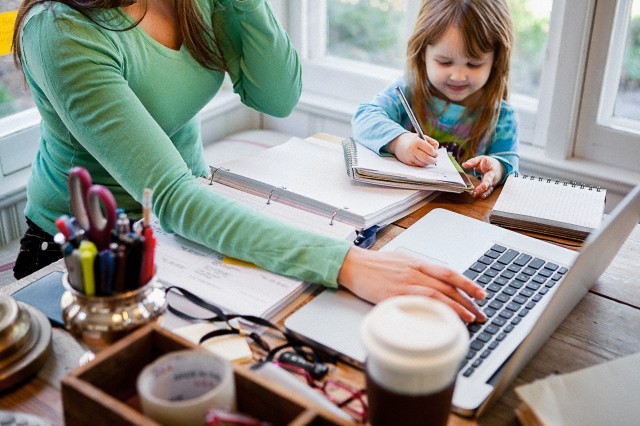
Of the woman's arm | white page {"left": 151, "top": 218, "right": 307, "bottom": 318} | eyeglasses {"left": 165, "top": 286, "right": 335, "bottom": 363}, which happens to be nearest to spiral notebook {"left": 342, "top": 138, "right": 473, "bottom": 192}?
the woman's arm

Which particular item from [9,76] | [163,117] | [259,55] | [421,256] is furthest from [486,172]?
[9,76]

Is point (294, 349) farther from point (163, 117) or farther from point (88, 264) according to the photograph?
point (163, 117)

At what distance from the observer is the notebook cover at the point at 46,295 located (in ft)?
2.94

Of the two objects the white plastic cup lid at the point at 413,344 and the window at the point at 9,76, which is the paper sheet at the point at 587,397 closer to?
the white plastic cup lid at the point at 413,344

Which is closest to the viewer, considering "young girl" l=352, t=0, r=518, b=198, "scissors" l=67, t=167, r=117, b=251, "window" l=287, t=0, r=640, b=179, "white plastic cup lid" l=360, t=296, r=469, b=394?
"white plastic cup lid" l=360, t=296, r=469, b=394

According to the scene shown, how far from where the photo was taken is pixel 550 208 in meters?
1.22

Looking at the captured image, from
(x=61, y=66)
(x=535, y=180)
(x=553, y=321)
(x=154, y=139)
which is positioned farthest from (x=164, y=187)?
(x=535, y=180)

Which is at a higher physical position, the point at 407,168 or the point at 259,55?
the point at 259,55

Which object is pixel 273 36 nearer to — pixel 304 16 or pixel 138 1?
pixel 138 1

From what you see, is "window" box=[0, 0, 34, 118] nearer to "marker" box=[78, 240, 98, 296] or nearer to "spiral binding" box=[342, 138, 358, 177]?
"spiral binding" box=[342, 138, 358, 177]

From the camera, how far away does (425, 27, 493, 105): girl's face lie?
1.51 m

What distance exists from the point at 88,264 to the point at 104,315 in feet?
0.21

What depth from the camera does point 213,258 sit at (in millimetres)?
1052

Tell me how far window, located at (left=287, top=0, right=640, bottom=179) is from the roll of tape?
1.41 meters
